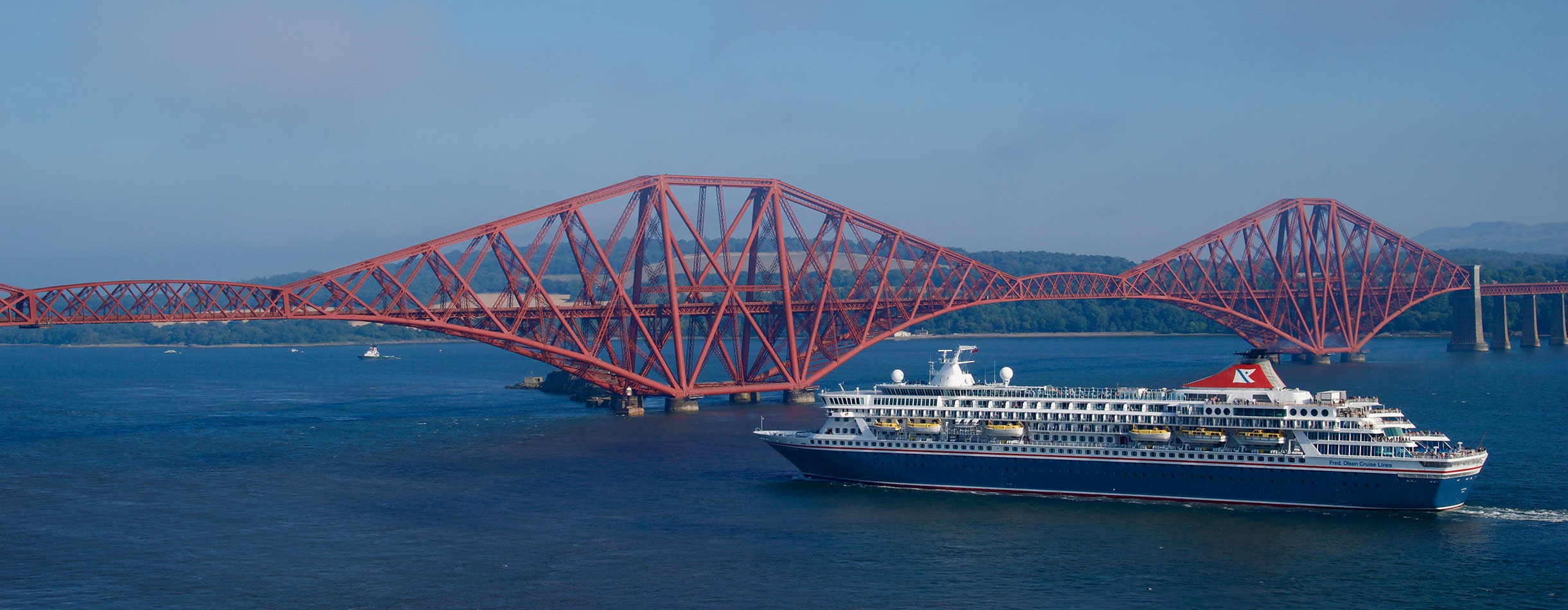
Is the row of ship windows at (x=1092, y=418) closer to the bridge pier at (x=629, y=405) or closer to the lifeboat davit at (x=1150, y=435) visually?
the lifeboat davit at (x=1150, y=435)

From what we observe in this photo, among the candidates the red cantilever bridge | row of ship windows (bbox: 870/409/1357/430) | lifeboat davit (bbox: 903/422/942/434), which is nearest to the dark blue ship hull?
lifeboat davit (bbox: 903/422/942/434)

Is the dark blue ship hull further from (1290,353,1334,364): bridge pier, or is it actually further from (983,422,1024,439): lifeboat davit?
(1290,353,1334,364): bridge pier

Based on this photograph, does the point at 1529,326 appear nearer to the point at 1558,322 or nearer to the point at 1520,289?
the point at 1520,289

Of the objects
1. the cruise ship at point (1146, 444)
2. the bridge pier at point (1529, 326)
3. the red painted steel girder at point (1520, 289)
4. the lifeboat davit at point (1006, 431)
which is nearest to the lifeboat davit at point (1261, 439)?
the cruise ship at point (1146, 444)

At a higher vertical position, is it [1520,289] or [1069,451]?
[1520,289]

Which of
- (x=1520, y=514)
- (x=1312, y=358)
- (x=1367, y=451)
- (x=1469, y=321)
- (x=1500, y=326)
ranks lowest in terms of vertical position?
(x=1520, y=514)

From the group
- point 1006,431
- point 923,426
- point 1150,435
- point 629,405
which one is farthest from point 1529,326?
point 923,426
